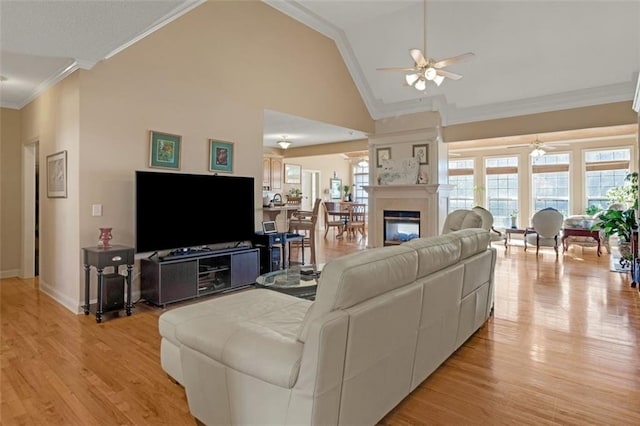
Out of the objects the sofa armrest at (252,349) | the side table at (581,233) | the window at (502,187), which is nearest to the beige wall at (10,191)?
the sofa armrest at (252,349)

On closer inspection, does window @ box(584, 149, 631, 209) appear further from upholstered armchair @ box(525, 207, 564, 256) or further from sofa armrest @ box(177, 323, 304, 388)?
sofa armrest @ box(177, 323, 304, 388)

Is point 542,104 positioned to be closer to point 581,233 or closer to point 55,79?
point 581,233

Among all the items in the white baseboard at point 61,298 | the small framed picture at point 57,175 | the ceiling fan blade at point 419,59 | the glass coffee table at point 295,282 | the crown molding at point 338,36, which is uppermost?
the crown molding at point 338,36

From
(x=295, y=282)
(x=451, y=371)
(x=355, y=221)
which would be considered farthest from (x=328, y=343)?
(x=355, y=221)

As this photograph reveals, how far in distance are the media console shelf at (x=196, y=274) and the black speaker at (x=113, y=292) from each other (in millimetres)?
292

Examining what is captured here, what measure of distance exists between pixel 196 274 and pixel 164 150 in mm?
1506

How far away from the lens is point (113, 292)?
3746 mm

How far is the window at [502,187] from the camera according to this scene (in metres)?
10.1

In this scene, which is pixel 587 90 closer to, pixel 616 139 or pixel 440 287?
pixel 616 139

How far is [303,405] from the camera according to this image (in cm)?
140

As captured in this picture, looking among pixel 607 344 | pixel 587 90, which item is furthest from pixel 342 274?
pixel 587 90

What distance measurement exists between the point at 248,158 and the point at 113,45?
2.23 m

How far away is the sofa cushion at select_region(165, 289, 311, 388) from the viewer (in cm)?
148

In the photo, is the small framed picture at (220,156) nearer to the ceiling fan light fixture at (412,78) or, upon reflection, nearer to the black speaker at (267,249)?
the black speaker at (267,249)
